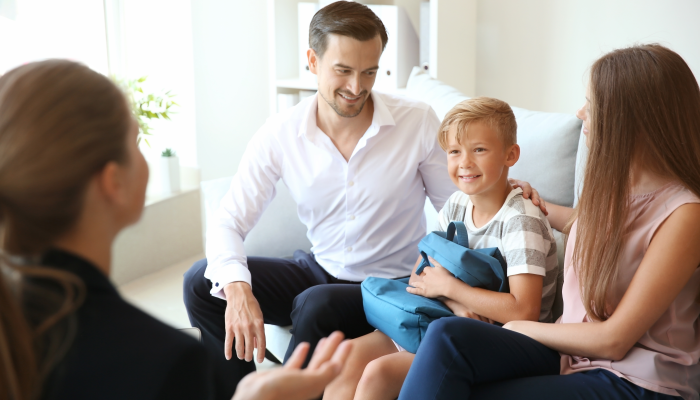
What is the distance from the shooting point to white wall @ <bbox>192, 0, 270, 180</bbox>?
3.18 meters

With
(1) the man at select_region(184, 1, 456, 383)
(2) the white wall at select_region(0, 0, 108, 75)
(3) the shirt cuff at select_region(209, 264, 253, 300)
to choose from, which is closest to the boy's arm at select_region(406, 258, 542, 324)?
(1) the man at select_region(184, 1, 456, 383)

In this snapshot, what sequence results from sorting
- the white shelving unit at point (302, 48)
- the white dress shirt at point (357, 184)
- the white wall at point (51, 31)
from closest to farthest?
the white dress shirt at point (357, 184), the white shelving unit at point (302, 48), the white wall at point (51, 31)

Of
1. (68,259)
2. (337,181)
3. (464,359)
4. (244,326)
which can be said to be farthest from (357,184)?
(68,259)

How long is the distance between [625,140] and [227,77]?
98.1 inches

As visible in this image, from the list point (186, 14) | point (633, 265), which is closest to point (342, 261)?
point (633, 265)

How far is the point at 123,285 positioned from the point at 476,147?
204 cm

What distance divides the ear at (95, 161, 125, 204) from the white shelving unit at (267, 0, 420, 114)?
78.5 inches

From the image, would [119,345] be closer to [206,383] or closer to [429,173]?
[206,383]

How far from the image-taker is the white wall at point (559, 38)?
93.4 inches

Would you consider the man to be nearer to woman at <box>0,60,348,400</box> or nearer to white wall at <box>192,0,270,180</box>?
woman at <box>0,60,348,400</box>

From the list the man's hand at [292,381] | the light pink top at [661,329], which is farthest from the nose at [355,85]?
the man's hand at [292,381]

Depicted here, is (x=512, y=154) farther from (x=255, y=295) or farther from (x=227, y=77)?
(x=227, y=77)

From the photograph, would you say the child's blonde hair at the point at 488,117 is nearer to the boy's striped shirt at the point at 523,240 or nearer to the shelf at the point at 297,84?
the boy's striped shirt at the point at 523,240

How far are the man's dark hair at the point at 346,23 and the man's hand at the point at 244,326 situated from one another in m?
0.72
